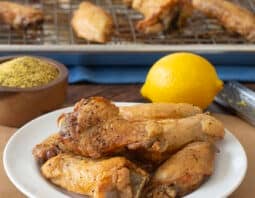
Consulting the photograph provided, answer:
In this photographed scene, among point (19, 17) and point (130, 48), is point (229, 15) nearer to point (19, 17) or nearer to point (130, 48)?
point (130, 48)

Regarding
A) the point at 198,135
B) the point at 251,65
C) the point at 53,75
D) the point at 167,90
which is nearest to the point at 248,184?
the point at 198,135

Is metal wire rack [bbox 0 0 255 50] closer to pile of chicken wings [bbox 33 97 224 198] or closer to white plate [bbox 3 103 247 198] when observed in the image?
white plate [bbox 3 103 247 198]

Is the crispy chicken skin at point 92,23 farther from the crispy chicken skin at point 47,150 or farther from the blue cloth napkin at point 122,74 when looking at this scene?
the crispy chicken skin at point 47,150

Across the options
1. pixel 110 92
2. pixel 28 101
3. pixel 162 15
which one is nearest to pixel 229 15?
pixel 162 15

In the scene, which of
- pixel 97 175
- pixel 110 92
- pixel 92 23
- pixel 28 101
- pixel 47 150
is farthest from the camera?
pixel 92 23

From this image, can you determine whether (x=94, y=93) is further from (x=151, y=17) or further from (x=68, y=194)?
(x=68, y=194)

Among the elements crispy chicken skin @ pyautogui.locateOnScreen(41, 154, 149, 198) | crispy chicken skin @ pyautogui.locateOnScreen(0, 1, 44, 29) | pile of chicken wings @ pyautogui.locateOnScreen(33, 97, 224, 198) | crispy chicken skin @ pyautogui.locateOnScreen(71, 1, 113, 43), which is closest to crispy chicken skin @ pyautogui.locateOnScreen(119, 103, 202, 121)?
pile of chicken wings @ pyautogui.locateOnScreen(33, 97, 224, 198)
